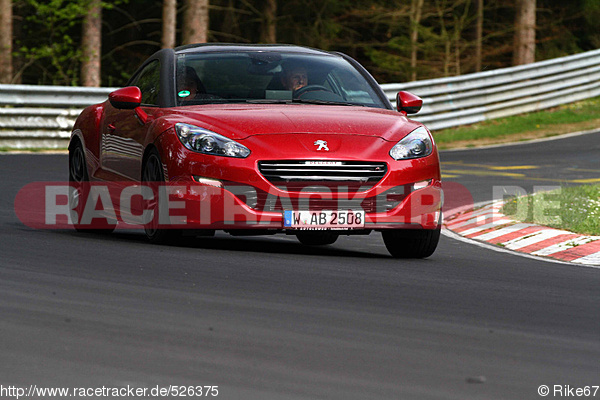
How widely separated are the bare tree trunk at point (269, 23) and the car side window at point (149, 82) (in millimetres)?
25522

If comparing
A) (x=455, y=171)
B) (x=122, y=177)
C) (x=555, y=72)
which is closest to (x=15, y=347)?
(x=122, y=177)

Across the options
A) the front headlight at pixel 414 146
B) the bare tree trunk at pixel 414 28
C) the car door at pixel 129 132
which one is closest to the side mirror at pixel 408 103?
the front headlight at pixel 414 146

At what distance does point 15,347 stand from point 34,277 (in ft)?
6.58

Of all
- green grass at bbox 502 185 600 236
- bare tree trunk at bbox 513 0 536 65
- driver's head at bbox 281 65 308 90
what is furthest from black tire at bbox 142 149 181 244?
bare tree trunk at bbox 513 0 536 65

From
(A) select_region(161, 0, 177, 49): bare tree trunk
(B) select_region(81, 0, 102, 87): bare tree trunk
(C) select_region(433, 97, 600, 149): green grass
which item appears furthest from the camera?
(A) select_region(161, 0, 177, 49): bare tree trunk

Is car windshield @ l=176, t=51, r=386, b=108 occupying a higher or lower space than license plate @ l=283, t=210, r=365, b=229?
higher

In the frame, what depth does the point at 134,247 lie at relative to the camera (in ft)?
29.5

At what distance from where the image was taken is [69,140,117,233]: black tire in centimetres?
1041

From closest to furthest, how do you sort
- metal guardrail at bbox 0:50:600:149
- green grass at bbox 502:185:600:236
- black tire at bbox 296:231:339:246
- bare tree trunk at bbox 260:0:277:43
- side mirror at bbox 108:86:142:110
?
side mirror at bbox 108:86:142:110, black tire at bbox 296:231:339:246, green grass at bbox 502:185:600:236, metal guardrail at bbox 0:50:600:149, bare tree trunk at bbox 260:0:277:43

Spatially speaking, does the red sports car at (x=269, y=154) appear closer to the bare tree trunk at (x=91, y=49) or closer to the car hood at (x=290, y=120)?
the car hood at (x=290, y=120)

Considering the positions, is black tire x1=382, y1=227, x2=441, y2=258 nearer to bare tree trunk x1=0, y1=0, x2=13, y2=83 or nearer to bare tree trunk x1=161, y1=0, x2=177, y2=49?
bare tree trunk x1=0, y1=0, x2=13, y2=83

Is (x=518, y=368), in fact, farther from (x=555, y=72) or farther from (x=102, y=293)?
(x=555, y=72)

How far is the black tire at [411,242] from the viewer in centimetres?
898

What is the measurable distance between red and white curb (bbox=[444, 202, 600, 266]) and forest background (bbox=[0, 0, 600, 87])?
19292 millimetres
